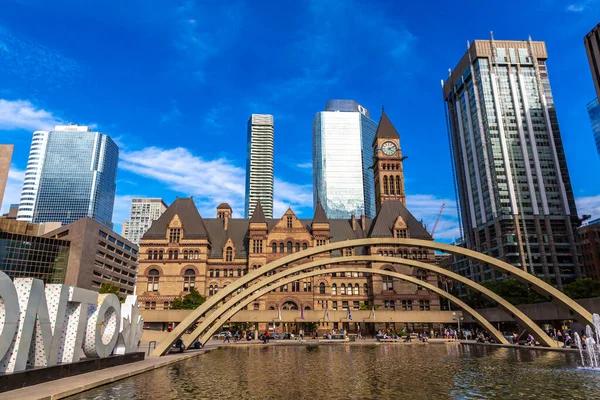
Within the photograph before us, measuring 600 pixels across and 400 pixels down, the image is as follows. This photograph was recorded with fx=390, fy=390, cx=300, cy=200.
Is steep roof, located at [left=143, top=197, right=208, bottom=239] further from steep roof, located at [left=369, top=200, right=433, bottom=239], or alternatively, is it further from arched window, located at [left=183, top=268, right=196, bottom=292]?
steep roof, located at [left=369, top=200, right=433, bottom=239]

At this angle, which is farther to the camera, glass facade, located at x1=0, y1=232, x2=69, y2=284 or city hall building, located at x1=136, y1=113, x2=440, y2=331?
glass facade, located at x1=0, y1=232, x2=69, y2=284

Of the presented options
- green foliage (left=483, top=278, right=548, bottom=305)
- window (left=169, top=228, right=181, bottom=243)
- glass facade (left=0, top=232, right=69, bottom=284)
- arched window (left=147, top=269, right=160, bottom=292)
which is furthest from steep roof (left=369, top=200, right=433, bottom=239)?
glass facade (left=0, top=232, right=69, bottom=284)

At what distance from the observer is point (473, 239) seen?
115875 millimetres

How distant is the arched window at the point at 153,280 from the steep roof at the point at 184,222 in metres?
5.58

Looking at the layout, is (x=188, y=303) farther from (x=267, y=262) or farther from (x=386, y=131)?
(x=386, y=131)

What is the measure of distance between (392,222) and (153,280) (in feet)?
134

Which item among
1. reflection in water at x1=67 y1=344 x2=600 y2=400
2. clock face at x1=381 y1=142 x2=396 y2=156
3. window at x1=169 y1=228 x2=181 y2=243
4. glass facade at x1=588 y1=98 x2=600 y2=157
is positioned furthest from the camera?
glass facade at x1=588 y1=98 x2=600 y2=157

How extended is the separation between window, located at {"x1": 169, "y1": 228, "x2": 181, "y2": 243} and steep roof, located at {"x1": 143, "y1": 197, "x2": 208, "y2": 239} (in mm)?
914

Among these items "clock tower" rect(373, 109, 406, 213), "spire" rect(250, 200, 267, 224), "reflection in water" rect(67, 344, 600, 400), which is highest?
"clock tower" rect(373, 109, 406, 213)

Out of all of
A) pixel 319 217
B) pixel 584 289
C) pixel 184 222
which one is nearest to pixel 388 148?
pixel 319 217

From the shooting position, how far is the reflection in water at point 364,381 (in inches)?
497

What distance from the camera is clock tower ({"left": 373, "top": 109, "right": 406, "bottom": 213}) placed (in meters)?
82.0

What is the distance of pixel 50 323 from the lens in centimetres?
1448

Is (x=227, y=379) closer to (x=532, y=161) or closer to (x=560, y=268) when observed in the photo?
(x=560, y=268)
